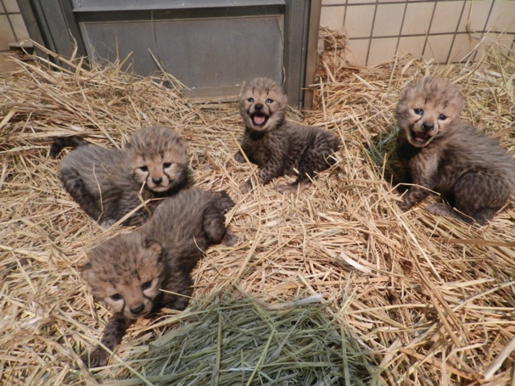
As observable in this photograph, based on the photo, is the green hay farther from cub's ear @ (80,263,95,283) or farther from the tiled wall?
the tiled wall

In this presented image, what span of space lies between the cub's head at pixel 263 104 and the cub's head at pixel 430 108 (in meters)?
1.27

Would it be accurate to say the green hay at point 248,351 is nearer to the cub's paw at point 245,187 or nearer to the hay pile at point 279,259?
the hay pile at point 279,259

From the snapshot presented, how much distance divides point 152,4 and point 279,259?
3.30 m

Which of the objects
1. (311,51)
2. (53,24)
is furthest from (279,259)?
(53,24)

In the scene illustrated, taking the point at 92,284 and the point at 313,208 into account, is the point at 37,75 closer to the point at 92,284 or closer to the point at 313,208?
the point at 92,284

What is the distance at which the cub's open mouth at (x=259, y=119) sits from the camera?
3584mm

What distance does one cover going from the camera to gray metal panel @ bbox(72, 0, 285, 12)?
3783mm

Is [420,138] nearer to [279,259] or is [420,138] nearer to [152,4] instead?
[279,259]

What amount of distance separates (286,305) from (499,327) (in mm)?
1297

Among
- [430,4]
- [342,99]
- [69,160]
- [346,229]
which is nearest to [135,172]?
[69,160]

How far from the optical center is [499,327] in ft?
6.59

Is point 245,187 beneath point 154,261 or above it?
beneath

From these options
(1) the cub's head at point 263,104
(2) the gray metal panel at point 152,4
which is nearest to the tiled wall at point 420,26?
(2) the gray metal panel at point 152,4

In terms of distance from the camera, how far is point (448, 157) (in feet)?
9.46
